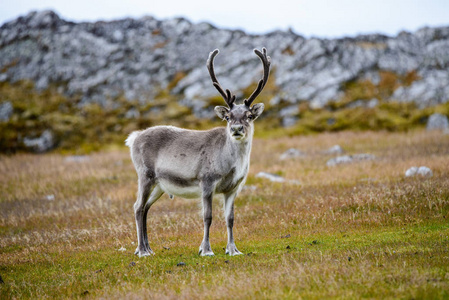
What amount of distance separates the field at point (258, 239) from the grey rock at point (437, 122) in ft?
46.3

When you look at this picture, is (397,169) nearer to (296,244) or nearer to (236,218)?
(236,218)

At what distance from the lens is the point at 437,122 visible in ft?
121

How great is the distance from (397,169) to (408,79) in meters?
33.8

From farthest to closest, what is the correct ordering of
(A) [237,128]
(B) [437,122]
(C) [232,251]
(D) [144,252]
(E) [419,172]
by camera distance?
(B) [437,122], (E) [419,172], (D) [144,252], (C) [232,251], (A) [237,128]

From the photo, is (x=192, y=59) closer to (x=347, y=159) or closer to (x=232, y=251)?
(x=347, y=159)

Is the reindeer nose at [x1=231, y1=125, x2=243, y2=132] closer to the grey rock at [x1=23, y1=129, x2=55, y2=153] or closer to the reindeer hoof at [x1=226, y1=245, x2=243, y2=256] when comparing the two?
the reindeer hoof at [x1=226, y1=245, x2=243, y2=256]

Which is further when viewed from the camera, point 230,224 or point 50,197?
point 50,197

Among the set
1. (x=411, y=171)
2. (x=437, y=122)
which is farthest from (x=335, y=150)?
(x=437, y=122)

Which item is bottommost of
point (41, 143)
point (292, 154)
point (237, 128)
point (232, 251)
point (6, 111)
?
point (41, 143)

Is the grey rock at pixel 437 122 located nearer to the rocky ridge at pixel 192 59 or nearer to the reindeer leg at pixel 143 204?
the rocky ridge at pixel 192 59

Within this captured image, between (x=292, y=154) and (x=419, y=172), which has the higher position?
(x=419, y=172)

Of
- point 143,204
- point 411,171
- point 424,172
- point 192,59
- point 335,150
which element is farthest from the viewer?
point 192,59

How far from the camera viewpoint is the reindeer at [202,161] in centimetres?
1000

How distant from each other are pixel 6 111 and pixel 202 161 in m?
45.2
